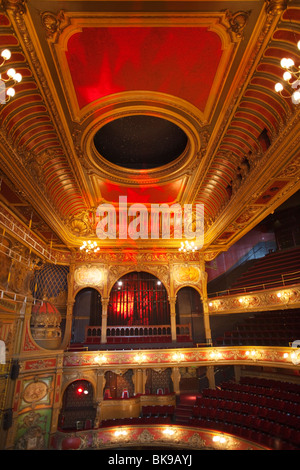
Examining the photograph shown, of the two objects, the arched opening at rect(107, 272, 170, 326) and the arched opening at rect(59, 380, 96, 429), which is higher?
the arched opening at rect(107, 272, 170, 326)

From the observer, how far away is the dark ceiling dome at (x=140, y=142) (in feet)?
28.6

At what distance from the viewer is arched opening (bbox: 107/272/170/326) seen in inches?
598

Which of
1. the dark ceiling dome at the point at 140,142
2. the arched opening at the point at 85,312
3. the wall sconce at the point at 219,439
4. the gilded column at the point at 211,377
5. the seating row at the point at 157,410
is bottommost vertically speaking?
the wall sconce at the point at 219,439

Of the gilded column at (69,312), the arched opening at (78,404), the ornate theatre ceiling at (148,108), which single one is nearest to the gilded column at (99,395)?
the arched opening at (78,404)

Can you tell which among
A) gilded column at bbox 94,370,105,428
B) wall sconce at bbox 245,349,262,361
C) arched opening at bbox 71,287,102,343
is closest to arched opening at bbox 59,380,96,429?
gilded column at bbox 94,370,105,428

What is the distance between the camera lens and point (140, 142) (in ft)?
31.2

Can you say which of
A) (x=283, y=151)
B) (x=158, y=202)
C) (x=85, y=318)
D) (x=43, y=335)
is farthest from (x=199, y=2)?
(x=85, y=318)

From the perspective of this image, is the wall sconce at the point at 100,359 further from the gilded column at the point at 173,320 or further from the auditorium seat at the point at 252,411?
the auditorium seat at the point at 252,411

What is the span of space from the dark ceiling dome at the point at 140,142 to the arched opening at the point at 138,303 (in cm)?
803

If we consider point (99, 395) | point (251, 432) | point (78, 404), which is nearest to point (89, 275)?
point (99, 395)

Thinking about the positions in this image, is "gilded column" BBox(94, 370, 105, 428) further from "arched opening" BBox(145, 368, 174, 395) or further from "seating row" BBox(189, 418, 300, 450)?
"seating row" BBox(189, 418, 300, 450)

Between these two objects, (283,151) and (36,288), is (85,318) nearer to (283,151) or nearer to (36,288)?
(36,288)

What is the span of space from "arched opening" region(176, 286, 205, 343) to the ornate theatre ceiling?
21.6ft
